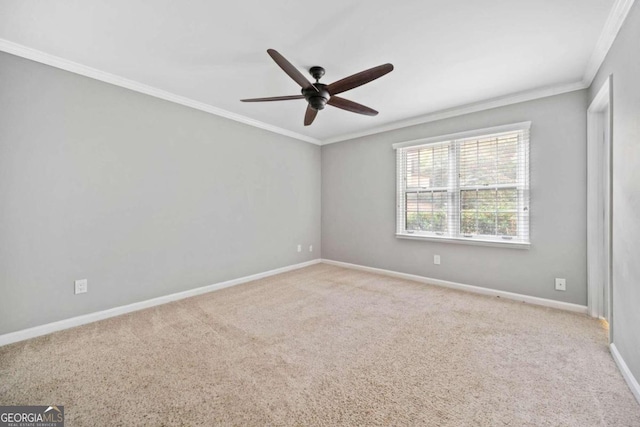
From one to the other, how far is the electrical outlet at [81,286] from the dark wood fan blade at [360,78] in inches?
118

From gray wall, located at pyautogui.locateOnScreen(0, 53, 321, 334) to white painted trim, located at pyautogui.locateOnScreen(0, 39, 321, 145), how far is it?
0.19ft

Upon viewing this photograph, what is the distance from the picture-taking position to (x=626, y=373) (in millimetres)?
1705

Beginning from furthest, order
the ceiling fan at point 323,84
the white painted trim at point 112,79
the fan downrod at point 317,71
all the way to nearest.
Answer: the fan downrod at point 317,71 < the white painted trim at point 112,79 < the ceiling fan at point 323,84

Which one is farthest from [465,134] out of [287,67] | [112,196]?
[112,196]

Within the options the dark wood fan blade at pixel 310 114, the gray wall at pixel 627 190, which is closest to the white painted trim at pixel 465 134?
the gray wall at pixel 627 190

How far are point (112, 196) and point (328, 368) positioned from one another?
2736mm

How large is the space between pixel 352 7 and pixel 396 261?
3.47 metres

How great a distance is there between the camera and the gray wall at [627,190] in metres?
1.61

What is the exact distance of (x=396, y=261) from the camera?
428cm

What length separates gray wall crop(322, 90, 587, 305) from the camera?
9.41 feet

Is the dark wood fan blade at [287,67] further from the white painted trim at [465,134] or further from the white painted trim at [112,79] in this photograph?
the white painted trim at [465,134]

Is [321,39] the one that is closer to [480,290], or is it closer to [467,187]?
[467,187]

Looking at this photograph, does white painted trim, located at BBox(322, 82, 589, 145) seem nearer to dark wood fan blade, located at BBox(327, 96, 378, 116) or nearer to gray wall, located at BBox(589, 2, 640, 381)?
gray wall, located at BBox(589, 2, 640, 381)

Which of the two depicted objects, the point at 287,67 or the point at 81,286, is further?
the point at 81,286
